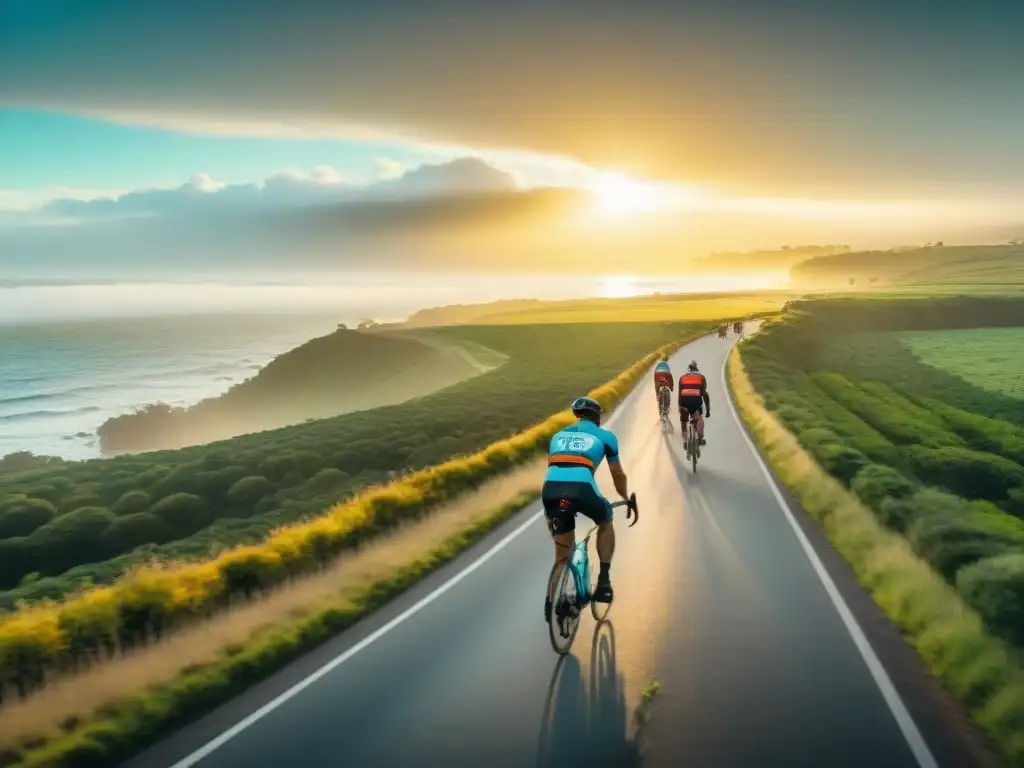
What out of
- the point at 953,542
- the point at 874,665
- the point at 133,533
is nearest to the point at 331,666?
the point at 874,665

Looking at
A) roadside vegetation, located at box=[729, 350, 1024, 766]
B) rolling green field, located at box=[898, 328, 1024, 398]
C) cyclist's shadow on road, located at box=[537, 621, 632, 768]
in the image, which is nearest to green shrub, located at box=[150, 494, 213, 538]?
roadside vegetation, located at box=[729, 350, 1024, 766]

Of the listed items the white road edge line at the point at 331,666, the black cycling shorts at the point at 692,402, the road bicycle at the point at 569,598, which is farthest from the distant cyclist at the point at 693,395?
the road bicycle at the point at 569,598

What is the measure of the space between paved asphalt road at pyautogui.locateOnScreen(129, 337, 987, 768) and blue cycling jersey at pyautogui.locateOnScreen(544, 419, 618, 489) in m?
1.89

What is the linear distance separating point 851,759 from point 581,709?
7.01 feet

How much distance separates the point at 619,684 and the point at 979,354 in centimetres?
6528

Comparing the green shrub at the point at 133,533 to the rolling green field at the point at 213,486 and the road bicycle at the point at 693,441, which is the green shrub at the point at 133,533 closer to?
the rolling green field at the point at 213,486

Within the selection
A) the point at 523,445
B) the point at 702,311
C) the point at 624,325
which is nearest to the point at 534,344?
the point at 624,325

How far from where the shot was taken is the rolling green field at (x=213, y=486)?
21.7 meters

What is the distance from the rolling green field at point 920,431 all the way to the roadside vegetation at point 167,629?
717 centimetres

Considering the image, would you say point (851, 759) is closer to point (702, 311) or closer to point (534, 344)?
point (534, 344)

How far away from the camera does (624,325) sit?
108 meters

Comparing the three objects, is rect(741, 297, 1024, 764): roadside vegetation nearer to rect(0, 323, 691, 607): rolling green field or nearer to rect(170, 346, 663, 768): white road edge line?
rect(170, 346, 663, 768): white road edge line

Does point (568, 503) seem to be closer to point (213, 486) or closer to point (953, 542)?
point (953, 542)

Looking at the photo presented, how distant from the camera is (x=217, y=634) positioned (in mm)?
8914
